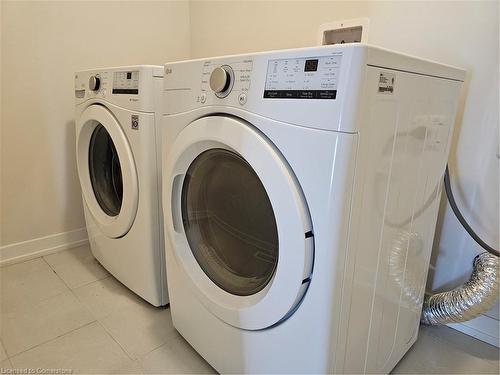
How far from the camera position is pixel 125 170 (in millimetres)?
1208

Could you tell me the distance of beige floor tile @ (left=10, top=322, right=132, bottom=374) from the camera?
1.06 metres

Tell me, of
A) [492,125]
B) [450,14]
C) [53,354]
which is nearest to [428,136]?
[492,125]

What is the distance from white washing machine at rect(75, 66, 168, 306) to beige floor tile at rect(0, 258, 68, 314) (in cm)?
23

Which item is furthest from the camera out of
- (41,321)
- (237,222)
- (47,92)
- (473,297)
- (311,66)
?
(47,92)

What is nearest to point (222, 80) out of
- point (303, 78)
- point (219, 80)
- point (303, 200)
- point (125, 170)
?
point (219, 80)

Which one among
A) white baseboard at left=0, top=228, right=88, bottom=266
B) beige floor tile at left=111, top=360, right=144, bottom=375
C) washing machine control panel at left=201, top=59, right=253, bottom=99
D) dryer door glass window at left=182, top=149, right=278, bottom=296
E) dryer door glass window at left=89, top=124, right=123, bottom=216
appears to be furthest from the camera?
white baseboard at left=0, top=228, right=88, bottom=266

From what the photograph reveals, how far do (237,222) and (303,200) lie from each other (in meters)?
0.31

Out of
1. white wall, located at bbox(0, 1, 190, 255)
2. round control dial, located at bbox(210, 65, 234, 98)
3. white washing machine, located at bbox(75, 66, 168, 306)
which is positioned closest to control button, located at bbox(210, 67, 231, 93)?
round control dial, located at bbox(210, 65, 234, 98)

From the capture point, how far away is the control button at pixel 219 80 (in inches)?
28.6

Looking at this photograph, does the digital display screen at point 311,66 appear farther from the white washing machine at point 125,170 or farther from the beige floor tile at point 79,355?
the beige floor tile at point 79,355

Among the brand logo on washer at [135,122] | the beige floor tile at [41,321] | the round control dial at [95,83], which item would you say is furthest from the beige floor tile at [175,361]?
the round control dial at [95,83]

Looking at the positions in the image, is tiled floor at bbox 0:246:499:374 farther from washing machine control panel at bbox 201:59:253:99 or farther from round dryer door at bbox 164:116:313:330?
washing machine control panel at bbox 201:59:253:99

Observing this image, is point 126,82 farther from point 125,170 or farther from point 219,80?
point 219,80

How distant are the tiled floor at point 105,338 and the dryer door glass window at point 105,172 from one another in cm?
36
